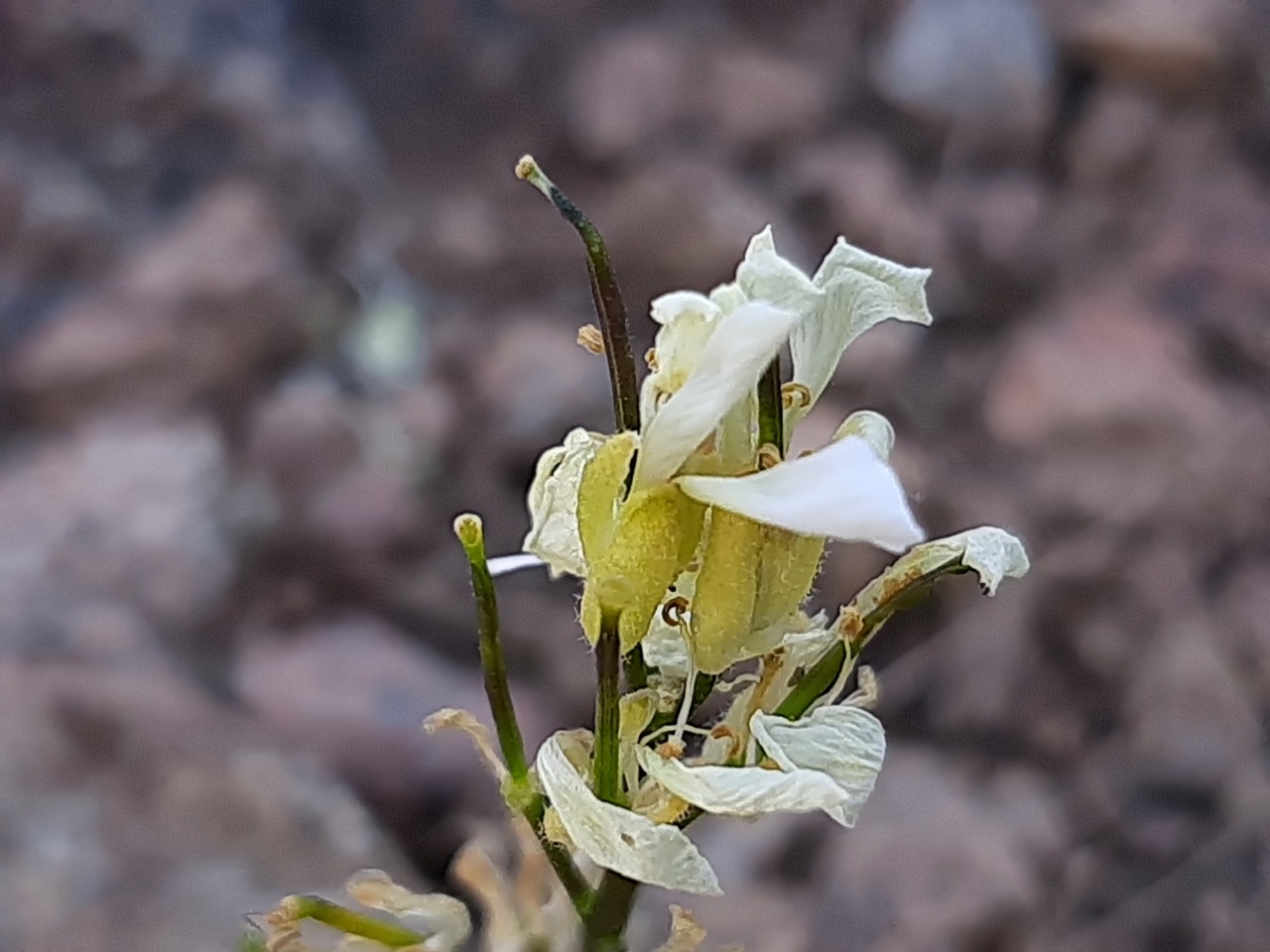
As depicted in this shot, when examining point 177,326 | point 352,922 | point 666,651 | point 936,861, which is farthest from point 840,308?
point 177,326

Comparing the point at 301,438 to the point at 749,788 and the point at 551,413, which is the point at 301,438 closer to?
the point at 551,413

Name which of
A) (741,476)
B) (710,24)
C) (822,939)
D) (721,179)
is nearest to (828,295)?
(741,476)

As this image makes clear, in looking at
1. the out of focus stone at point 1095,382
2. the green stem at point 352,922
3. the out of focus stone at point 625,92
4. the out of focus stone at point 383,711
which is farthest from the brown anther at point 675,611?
the out of focus stone at point 625,92

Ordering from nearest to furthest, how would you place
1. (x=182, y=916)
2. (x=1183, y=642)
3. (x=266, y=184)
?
1. (x=182, y=916)
2. (x=1183, y=642)
3. (x=266, y=184)

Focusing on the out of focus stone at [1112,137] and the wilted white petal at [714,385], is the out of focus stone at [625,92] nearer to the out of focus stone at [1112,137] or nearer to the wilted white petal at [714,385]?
the out of focus stone at [1112,137]

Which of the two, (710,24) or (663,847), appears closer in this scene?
(663,847)

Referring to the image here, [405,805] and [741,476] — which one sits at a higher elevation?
[741,476]

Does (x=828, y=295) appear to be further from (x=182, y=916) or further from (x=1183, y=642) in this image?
(x=1183, y=642)

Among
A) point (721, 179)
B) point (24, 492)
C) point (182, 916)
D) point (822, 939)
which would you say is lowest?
point (822, 939)
